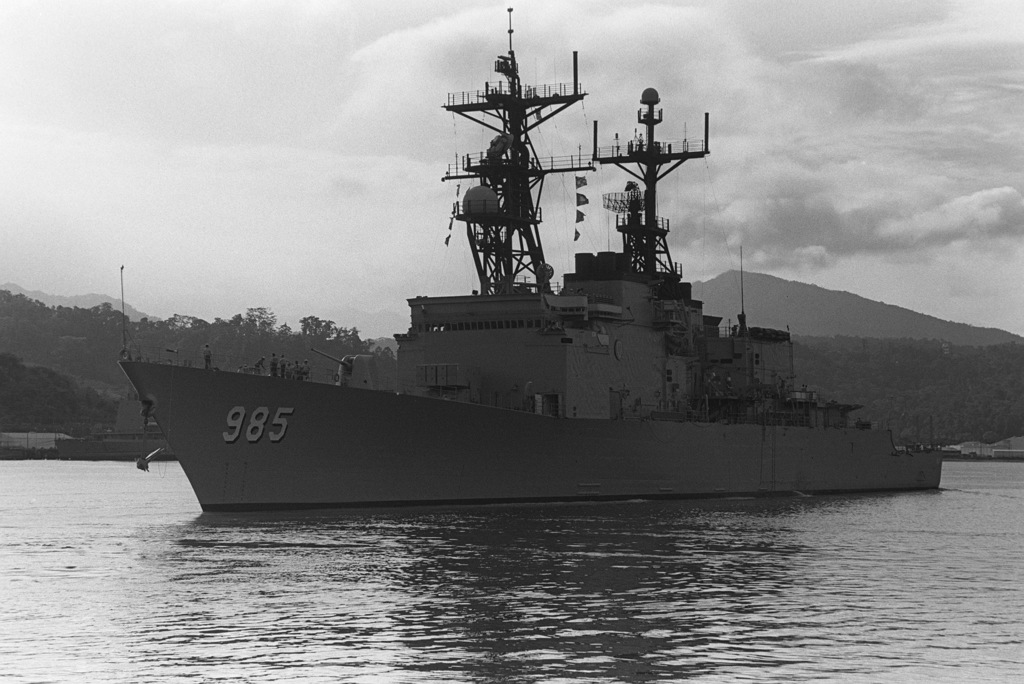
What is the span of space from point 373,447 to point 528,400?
5394mm

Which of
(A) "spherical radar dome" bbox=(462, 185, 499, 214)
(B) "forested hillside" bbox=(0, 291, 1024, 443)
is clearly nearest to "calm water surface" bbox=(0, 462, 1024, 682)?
(A) "spherical radar dome" bbox=(462, 185, 499, 214)

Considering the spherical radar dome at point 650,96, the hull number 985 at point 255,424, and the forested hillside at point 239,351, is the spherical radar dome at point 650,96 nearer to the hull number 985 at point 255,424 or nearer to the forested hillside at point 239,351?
the hull number 985 at point 255,424

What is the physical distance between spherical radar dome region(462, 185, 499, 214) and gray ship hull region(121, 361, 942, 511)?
7.50 metres

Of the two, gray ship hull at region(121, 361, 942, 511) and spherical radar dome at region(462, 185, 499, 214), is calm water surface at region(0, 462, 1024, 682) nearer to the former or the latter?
gray ship hull at region(121, 361, 942, 511)

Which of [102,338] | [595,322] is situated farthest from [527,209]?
[102,338]

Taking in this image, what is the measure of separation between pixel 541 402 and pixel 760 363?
44.1 ft

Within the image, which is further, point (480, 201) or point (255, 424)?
point (480, 201)

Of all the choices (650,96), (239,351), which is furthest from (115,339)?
(650,96)

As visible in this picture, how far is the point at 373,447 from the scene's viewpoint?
2972cm

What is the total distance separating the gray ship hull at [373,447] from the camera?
28578mm

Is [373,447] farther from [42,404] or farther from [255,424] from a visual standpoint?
[42,404]

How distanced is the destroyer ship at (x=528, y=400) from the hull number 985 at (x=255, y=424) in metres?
0.03

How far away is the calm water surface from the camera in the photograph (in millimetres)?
14703

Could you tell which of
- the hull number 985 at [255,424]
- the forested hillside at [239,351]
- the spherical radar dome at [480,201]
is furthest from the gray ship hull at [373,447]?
the forested hillside at [239,351]
